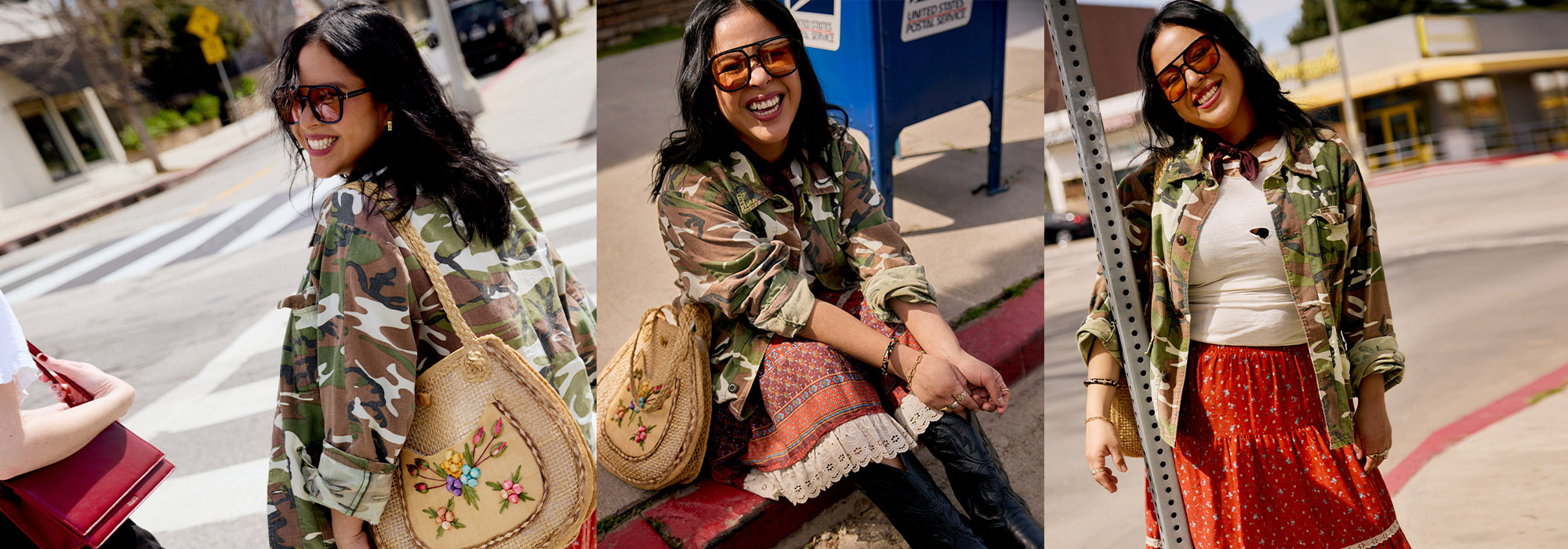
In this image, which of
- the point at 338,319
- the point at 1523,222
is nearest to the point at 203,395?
the point at 338,319

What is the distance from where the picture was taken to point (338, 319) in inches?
56.6

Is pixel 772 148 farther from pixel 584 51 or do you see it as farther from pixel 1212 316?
pixel 584 51

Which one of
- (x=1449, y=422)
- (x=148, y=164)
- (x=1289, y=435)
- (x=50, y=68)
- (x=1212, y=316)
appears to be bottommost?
(x=1449, y=422)

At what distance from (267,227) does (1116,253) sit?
7970 mm

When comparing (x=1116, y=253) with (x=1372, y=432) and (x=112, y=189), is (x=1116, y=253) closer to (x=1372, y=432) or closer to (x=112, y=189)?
(x=1372, y=432)

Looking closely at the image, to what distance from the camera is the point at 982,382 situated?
192cm

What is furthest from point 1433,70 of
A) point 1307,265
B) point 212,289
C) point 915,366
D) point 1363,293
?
point 212,289

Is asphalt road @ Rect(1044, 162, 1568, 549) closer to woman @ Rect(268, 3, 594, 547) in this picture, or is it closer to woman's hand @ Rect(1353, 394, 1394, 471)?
woman's hand @ Rect(1353, 394, 1394, 471)

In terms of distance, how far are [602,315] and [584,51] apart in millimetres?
10622

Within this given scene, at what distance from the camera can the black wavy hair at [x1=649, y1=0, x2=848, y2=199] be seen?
80.5 inches

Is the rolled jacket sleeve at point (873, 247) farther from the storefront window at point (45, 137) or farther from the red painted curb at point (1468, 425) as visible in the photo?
the storefront window at point (45, 137)

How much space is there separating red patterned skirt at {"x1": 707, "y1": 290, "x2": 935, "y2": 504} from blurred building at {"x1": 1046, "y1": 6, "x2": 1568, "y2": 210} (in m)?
3.60

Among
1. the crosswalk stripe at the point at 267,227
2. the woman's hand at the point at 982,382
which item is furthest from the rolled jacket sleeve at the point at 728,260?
the crosswalk stripe at the point at 267,227

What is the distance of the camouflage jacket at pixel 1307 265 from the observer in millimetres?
1612
